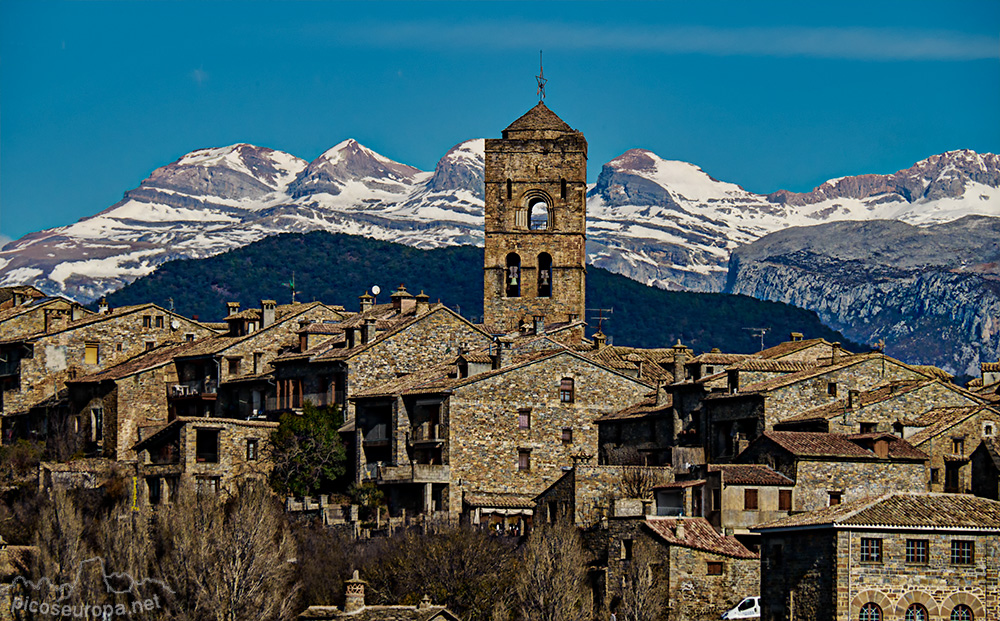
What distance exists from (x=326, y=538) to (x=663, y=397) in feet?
59.0

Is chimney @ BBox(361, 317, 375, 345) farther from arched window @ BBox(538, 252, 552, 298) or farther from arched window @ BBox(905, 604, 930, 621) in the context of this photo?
arched window @ BBox(905, 604, 930, 621)

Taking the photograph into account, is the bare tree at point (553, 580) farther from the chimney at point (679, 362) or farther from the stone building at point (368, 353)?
the stone building at point (368, 353)

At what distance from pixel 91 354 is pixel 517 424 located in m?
34.8

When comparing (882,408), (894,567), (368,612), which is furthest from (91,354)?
(894,567)

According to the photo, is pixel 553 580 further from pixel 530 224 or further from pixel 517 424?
pixel 530 224

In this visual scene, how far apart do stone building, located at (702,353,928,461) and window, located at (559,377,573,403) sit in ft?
29.9

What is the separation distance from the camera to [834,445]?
7469 cm

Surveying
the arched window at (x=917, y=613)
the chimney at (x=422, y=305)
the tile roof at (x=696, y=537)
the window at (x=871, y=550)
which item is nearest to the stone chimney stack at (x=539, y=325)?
the chimney at (x=422, y=305)

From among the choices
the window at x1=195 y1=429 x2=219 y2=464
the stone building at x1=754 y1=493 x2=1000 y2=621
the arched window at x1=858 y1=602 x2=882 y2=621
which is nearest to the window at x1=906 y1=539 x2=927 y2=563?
the stone building at x1=754 y1=493 x2=1000 y2=621

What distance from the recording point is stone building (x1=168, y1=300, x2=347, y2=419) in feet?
341

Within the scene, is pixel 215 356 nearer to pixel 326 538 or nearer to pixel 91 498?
pixel 91 498

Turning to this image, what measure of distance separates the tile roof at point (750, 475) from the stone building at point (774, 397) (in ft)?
18.0

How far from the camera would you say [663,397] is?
90.9 meters

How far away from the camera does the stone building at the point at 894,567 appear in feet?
202
